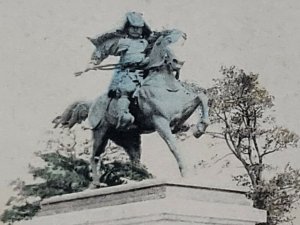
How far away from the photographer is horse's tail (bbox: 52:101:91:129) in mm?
5906

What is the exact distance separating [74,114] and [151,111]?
581mm

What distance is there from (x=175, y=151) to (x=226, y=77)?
4.26ft

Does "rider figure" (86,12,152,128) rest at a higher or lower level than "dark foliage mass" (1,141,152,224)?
higher

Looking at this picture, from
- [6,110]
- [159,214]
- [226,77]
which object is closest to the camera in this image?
[159,214]

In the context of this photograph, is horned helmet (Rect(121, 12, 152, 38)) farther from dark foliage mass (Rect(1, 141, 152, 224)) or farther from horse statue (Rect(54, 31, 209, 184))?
dark foliage mass (Rect(1, 141, 152, 224))

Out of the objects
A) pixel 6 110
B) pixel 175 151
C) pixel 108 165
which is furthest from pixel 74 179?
pixel 175 151

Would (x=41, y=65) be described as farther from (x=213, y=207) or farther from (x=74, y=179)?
(x=213, y=207)

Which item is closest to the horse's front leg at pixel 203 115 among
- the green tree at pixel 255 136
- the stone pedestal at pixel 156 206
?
the stone pedestal at pixel 156 206

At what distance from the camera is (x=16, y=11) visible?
6012 mm

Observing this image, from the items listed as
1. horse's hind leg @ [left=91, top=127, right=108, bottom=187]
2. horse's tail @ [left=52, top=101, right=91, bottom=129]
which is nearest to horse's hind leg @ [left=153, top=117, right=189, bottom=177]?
horse's hind leg @ [left=91, top=127, right=108, bottom=187]

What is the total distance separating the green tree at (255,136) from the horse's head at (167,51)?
910mm

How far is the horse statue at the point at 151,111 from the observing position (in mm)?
5504

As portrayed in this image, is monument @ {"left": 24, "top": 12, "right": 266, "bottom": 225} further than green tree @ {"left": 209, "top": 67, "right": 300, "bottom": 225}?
No

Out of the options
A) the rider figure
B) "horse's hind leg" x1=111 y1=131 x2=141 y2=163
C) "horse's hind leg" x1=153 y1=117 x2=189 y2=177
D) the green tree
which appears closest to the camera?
"horse's hind leg" x1=153 y1=117 x2=189 y2=177
